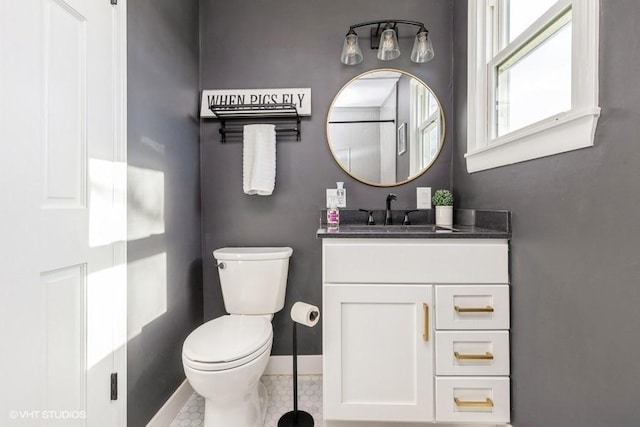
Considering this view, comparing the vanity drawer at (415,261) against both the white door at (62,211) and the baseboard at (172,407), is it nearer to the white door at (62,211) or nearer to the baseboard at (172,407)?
the white door at (62,211)

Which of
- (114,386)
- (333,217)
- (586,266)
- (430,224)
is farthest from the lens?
(430,224)

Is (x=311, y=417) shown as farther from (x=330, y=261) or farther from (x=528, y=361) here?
(x=528, y=361)

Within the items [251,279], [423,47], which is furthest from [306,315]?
[423,47]

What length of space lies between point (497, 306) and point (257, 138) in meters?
1.44

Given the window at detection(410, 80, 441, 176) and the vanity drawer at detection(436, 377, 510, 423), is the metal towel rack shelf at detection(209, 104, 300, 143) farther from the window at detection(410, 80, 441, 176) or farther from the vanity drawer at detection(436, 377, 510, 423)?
the vanity drawer at detection(436, 377, 510, 423)

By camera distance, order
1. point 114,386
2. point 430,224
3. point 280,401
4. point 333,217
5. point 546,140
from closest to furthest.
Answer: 1. point 546,140
2. point 114,386
3. point 280,401
4. point 333,217
5. point 430,224

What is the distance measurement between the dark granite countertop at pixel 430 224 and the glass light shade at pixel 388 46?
0.92 m

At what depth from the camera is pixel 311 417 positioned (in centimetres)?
140

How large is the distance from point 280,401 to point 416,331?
2.82 feet

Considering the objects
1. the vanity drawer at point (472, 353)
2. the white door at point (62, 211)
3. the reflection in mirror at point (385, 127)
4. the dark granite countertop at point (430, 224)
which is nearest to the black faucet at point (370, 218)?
the dark granite countertop at point (430, 224)

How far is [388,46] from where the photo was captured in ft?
5.55

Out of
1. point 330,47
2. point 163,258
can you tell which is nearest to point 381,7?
point 330,47

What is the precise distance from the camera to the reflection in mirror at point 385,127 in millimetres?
1782

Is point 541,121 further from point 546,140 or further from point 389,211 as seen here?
point 389,211
